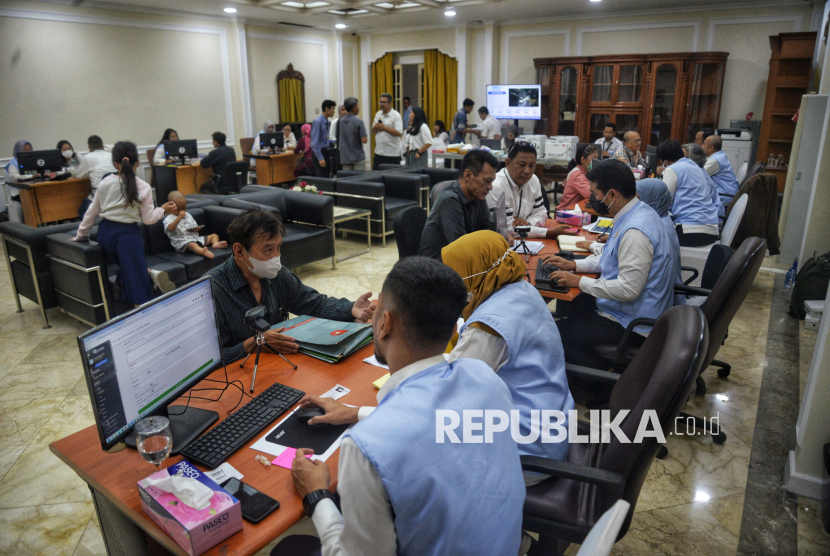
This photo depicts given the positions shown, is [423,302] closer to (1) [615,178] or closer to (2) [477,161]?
(1) [615,178]

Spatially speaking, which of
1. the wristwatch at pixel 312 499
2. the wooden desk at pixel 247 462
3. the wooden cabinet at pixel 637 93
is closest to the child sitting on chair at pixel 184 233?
the wooden desk at pixel 247 462

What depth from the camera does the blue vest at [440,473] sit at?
94 cm

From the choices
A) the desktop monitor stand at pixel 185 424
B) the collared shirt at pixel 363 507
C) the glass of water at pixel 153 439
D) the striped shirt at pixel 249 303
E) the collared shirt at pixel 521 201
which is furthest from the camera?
the collared shirt at pixel 521 201

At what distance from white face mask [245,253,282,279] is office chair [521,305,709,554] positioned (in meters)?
1.22

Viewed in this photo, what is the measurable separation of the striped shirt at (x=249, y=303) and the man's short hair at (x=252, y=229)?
99 mm

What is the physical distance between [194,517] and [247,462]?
277 millimetres

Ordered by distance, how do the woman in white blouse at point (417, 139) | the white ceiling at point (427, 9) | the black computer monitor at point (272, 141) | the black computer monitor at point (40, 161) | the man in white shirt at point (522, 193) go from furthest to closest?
the black computer monitor at point (272, 141), the woman in white blouse at point (417, 139), the white ceiling at point (427, 9), the black computer monitor at point (40, 161), the man in white shirt at point (522, 193)

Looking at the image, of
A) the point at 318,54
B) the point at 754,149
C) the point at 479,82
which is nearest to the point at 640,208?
the point at 754,149

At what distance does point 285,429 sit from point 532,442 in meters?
0.72

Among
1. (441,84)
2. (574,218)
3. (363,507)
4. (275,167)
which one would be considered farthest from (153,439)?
(441,84)

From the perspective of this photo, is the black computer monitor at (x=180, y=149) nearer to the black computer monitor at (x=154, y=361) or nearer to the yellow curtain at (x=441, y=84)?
the yellow curtain at (x=441, y=84)

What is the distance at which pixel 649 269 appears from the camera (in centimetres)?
256

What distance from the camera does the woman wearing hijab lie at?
1581 mm

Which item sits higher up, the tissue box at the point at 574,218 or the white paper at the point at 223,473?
the tissue box at the point at 574,218
